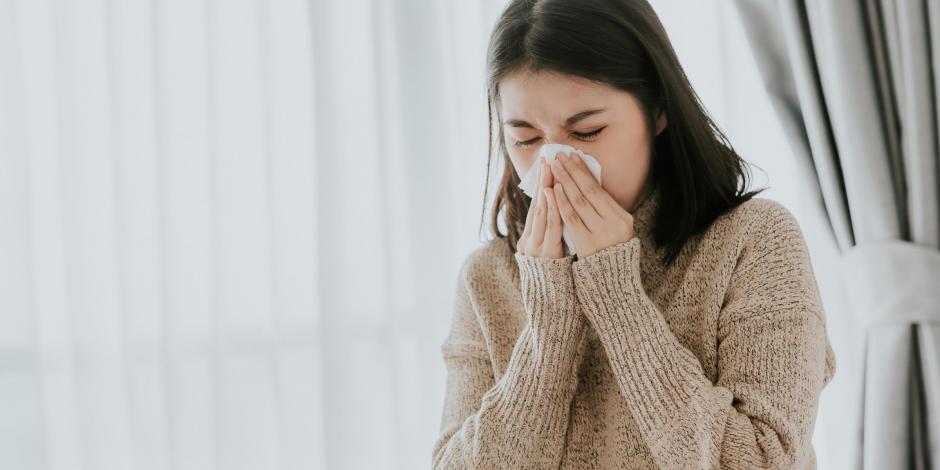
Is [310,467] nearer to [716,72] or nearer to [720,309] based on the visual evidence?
[720,309]

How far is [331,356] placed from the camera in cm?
176

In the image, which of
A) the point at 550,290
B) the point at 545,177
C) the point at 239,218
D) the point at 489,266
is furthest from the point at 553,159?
the point at 239,218

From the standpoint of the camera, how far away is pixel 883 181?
1.59 m

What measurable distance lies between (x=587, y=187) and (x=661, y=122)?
0.61ft

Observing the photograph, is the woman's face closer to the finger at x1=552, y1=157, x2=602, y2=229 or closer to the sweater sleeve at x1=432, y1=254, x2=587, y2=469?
the finger at x1=552, y1=157, x2=602, y2=229

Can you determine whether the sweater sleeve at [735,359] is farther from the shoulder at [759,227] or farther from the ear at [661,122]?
the ear at [661,122]

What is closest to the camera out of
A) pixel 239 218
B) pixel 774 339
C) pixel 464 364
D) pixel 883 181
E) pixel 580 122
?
pixel 774 339

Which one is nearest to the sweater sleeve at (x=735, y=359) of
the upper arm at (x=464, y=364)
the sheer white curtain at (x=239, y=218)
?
the upper arm at (x=464, y=364)

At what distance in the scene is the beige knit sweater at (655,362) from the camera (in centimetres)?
95

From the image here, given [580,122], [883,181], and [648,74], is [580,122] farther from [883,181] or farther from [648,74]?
[883,181]

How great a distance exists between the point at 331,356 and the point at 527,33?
96 cm

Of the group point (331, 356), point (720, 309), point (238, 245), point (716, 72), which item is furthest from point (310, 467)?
point (716, 72)

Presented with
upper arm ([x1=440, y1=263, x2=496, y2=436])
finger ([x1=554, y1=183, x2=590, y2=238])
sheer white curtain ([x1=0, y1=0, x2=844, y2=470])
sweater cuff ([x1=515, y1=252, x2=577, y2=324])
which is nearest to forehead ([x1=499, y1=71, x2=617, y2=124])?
finger ([x1=554, y1=183, x2=590, y2=238])

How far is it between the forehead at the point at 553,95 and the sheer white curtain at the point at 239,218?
2.60 ft
